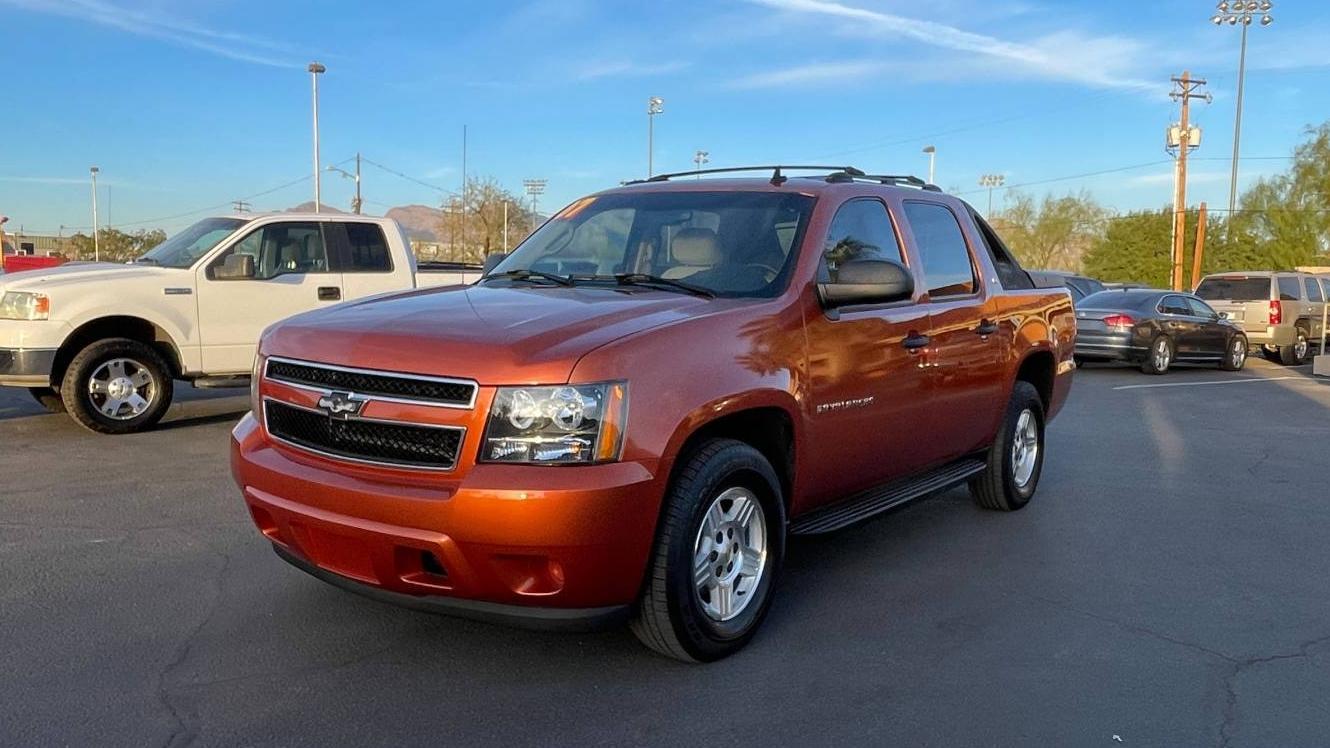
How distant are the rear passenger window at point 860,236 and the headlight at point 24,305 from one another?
644 centimetres

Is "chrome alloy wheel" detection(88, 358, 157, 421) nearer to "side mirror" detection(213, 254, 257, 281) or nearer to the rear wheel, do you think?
"side mirror" detection(213, 254, 257, 281)

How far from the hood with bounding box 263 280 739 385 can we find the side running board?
106cm

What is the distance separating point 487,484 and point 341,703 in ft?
3.07

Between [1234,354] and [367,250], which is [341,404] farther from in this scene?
[1234,354]

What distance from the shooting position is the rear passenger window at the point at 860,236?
4738 mm

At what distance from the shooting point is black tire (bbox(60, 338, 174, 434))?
321 inches

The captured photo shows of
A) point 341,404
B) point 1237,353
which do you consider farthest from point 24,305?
point 1237,353

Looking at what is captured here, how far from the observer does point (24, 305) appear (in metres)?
8.13

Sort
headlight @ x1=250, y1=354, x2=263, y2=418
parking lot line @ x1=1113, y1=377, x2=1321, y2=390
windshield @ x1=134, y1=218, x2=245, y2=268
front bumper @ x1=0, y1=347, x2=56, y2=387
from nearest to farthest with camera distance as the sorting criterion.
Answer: headlight @ x1=250, y1=354, x2=263, y2=418, front bumper @ x1=0, y1=347, x2=56, y2=387, windshield @ x1=134, y1=218, x2=245, y2=268, parking lot line @ x1=1113, y1=377, x2=1321, y2=390

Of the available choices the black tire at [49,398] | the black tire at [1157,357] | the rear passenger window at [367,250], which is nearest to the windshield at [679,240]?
the rear passenger window at [367,250]

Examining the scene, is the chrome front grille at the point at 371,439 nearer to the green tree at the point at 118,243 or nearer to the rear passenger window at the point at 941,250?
the rear passenger window at the point at 941,250

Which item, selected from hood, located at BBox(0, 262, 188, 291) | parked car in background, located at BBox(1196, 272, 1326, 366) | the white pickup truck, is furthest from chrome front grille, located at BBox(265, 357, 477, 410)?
parked car in background, located at BBox(1196, 272, 1326, 366)

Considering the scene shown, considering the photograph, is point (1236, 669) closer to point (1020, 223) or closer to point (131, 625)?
point (131, 625)

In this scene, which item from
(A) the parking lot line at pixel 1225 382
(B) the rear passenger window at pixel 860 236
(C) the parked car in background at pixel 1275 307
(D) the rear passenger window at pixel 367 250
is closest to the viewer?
(B) the rear passenger window at pixel 860 236
